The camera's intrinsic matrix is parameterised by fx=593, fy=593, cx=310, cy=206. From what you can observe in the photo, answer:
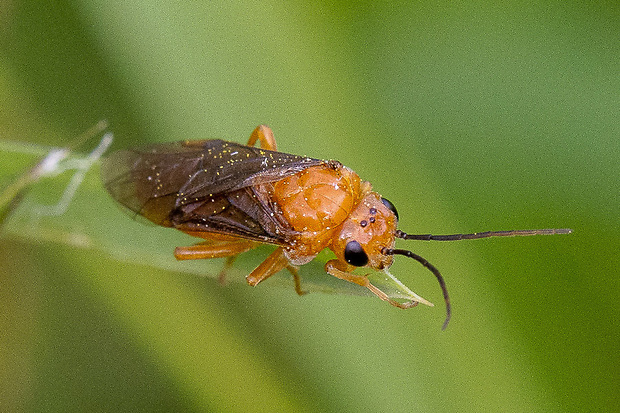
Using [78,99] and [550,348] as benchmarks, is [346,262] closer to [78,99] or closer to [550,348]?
[550,348]

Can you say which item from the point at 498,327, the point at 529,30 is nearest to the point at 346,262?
the point at 498,327

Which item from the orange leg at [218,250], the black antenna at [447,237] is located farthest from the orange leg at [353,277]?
the orange leg at [218,250]

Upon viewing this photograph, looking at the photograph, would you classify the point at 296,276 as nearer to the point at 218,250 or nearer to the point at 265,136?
the point at 218,250

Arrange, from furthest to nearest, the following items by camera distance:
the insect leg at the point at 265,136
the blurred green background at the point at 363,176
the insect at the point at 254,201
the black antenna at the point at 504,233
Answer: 1. the insect leg at the point at 265,136
2. the blurred green background at the point at 363,176
3. the insect at the point at 254,201
4. the black antenna at the point at 504,233

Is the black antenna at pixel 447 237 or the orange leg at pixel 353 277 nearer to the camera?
the orange leg at pixel 353 277

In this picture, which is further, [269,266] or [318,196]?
[318,196]

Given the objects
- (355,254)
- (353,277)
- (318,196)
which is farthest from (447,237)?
(318,196)

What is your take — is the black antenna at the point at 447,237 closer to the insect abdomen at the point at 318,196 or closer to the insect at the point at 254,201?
the insect at the point at 254,201
